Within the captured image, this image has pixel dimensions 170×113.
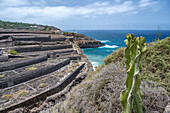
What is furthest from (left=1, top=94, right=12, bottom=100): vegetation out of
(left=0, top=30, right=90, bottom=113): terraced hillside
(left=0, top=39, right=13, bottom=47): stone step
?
(left=0, top=39, right=13, bottom=47): stone step

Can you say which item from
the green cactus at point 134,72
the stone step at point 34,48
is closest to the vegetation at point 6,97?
the green cactus at point 134,72

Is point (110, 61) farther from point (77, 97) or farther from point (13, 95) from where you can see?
point (13, 95)

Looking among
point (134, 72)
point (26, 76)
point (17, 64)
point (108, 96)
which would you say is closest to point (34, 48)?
point (17, 64)

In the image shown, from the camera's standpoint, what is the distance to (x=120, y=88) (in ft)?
12.9

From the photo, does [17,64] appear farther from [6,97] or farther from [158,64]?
[158,64]

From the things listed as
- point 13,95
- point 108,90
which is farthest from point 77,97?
point 13,95

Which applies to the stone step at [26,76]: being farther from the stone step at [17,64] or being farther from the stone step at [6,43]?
the stone step at [6,43]

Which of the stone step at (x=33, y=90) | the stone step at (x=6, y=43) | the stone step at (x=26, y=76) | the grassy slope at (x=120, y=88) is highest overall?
the stone step at (x=6, y=43)

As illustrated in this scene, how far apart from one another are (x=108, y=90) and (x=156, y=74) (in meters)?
1.82

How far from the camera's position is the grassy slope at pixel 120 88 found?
11.2ft

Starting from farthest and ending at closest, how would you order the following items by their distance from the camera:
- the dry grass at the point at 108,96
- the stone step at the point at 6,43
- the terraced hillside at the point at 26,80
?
1. the stone step at the point at 6,43
2. the terraced hillside at the point at 26,80
3. the dry grass at the point at 108,96

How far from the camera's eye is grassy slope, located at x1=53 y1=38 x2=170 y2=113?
11.2ft

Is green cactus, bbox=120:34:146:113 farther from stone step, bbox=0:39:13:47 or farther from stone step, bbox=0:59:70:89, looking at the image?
stone step, bbox=0:39:13:47

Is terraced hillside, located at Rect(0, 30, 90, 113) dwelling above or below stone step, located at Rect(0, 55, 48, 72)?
below
